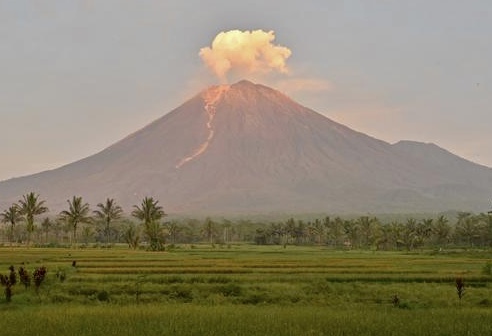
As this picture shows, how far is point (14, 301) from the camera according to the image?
95.8ft

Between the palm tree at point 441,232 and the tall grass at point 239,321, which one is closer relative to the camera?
the tall grass at point 239,321

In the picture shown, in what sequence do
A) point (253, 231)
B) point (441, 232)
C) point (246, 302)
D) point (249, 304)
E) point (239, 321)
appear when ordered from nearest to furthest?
point (239, 321) < point (249, 304) < point (246, 302) < point (441, 232) < point (253, 231)

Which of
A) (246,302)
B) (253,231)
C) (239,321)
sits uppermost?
(253,231)

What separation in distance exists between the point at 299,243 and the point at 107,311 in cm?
12514

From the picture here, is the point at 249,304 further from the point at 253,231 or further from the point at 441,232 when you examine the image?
the point at 253,231

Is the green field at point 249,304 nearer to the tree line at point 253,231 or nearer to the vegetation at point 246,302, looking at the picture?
the vegetation at point 246,302

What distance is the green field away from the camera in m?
21.3

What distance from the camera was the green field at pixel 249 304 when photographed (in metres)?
21.3

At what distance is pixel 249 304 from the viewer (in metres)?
29.4

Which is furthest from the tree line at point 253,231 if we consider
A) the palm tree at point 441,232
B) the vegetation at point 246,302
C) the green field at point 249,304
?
the green field at point 249,304

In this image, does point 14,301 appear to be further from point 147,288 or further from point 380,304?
point 380,304

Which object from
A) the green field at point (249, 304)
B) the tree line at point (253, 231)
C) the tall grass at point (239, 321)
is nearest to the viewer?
the tall grass at point (239, 321)

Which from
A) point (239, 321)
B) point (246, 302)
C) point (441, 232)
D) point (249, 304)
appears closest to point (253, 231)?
point (441, 232)

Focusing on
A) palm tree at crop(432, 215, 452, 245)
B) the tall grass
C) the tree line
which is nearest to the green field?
the tall grass
